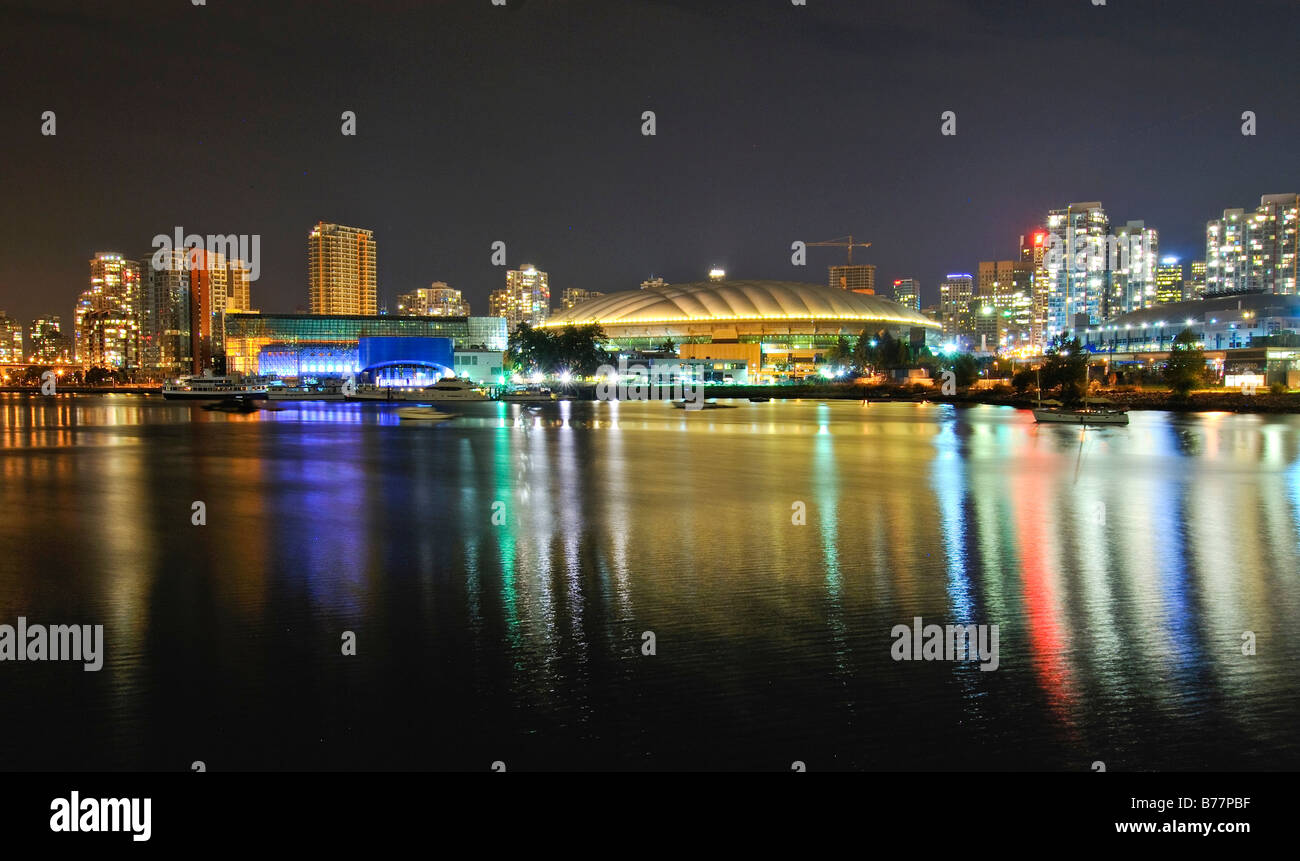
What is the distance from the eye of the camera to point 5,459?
2645cm

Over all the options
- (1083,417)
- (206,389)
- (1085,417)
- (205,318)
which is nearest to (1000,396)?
(1083,417)

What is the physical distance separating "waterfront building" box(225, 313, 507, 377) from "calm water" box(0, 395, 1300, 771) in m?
107

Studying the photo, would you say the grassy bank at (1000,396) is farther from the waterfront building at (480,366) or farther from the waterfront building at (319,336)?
the waterfront building at (319,336)

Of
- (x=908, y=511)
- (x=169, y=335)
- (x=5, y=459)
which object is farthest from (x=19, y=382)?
(x=908, y=511)

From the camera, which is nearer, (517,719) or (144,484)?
(517,719)

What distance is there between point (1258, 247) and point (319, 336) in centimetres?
17439

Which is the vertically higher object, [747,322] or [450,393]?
[747,322]

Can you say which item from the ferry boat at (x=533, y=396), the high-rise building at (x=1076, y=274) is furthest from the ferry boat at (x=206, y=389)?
the high-rise building at (x=1076, y=274)

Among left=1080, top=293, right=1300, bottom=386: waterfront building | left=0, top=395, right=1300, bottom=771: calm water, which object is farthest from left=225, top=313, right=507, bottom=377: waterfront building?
left=0, top=395, right=1300, bottom=771: calm water

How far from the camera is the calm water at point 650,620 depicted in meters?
5.98

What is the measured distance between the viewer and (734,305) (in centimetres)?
11600

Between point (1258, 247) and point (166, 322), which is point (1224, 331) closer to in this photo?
point (1258, 247)
